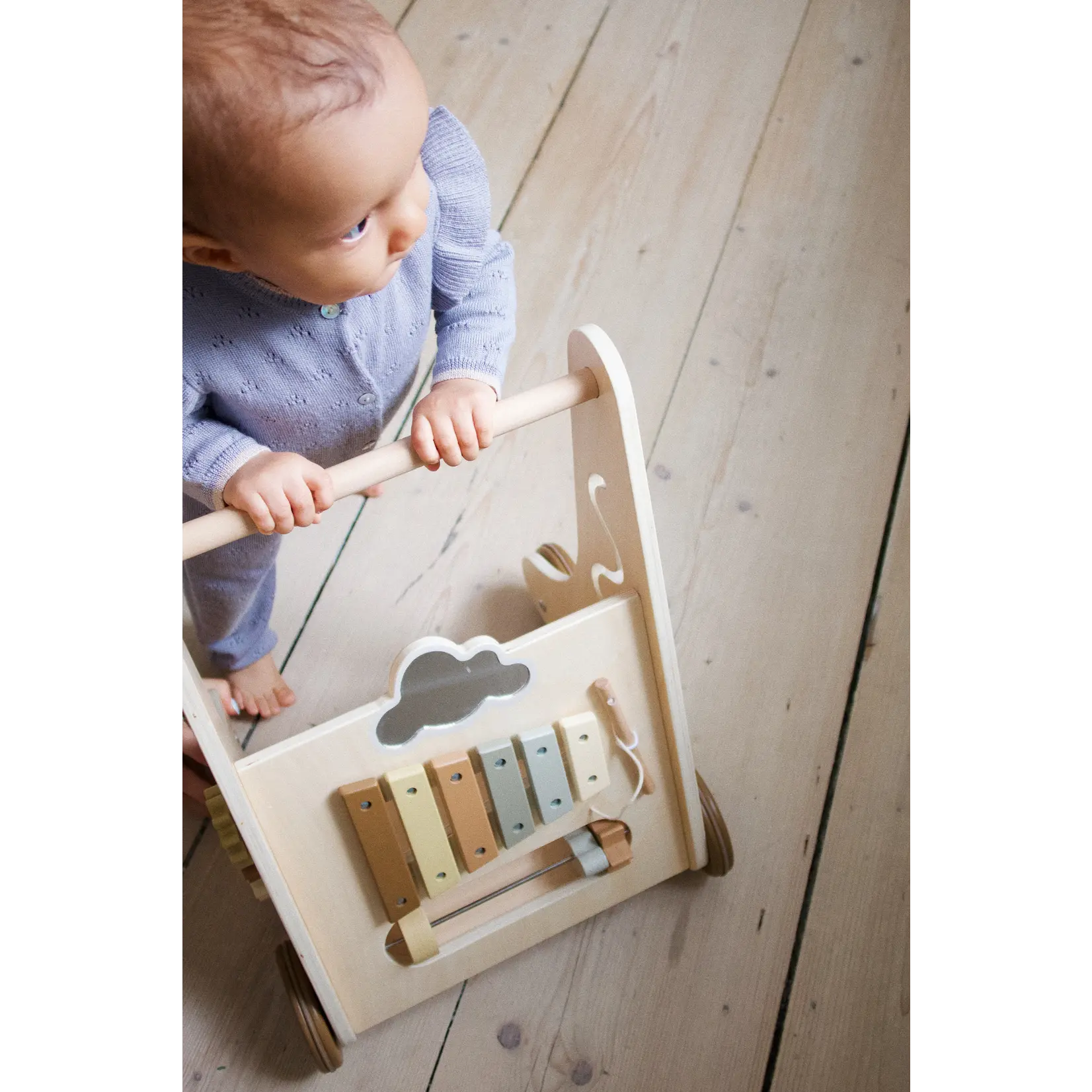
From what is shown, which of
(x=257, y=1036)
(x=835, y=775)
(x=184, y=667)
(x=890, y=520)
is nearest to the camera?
(x=184, y=667)

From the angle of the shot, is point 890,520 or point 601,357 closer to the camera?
point 601,357

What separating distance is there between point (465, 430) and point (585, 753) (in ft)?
0.83

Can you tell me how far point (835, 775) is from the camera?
925 mm

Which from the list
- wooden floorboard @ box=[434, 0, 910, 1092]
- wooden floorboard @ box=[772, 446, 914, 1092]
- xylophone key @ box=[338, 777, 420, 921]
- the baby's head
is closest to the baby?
the baby's head

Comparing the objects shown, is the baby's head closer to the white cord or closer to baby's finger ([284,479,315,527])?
baby's finger ([284,479,315,527])

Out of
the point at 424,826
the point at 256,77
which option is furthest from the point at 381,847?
the point at 256,77

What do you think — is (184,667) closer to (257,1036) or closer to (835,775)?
(257,1036)

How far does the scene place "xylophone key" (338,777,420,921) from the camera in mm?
650

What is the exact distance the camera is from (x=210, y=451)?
0.61m

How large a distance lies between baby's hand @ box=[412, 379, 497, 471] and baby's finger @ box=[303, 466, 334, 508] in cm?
5

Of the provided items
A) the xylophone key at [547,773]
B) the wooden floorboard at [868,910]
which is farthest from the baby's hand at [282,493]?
the wooden floorboard at [868,910]

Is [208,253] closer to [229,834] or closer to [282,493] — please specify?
[282,493]
